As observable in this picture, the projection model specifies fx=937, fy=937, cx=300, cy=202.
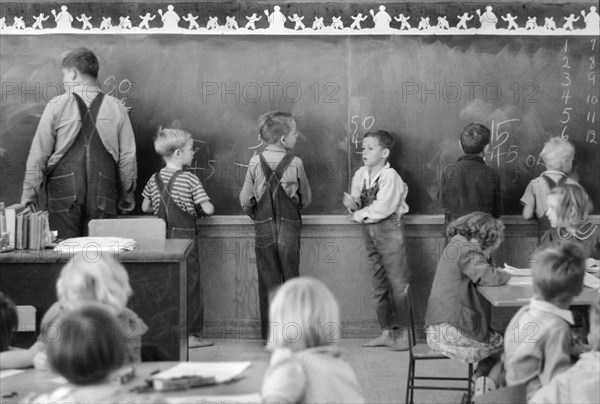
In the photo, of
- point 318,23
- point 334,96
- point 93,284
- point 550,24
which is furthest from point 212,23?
point 93,284

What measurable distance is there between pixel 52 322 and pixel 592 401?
6.82 ft

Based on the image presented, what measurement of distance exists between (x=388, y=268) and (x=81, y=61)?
2504 millimetres

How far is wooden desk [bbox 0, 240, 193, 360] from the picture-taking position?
15.2 ft

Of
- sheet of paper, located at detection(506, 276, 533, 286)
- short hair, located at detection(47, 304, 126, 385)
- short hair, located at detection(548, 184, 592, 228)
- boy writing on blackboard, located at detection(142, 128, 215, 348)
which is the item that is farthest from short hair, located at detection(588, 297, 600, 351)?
boy writing on blackboard, located at detection(142, 128, 215, 348)

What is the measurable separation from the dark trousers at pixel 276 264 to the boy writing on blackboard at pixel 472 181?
43.5 inches

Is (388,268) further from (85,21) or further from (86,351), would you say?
(86,351)

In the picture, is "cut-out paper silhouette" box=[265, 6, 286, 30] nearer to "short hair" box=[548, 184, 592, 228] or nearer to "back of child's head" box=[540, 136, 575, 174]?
"back of child's head" box=[540, 136, 575, 174]

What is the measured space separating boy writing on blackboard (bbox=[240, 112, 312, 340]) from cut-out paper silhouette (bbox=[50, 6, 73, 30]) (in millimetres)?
1548

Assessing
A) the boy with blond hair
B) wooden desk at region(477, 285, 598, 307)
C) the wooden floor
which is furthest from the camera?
the wooden floor

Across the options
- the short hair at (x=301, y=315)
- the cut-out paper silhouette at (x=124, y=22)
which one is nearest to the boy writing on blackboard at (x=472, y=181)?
the cut-out paper silhouette at (x=124, y=22)

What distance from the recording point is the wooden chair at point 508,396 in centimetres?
341

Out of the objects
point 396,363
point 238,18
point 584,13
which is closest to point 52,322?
point 396,363

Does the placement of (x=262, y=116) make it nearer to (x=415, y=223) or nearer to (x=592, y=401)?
(x=415, y=223)

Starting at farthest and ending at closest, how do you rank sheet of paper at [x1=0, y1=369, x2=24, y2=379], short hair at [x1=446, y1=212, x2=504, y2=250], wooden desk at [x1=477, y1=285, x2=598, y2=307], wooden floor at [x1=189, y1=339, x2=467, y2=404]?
wooden floor at [x1=189, y1=339, x2=467, y2=404]
short hair at [x1=446, y1=212, x2=504, y2=250]
wooden desk at [x1=477, y1=285, x2=598, y2=307]
sheet of paper at [x1=0, y1=369, x2=24, y2=379]
